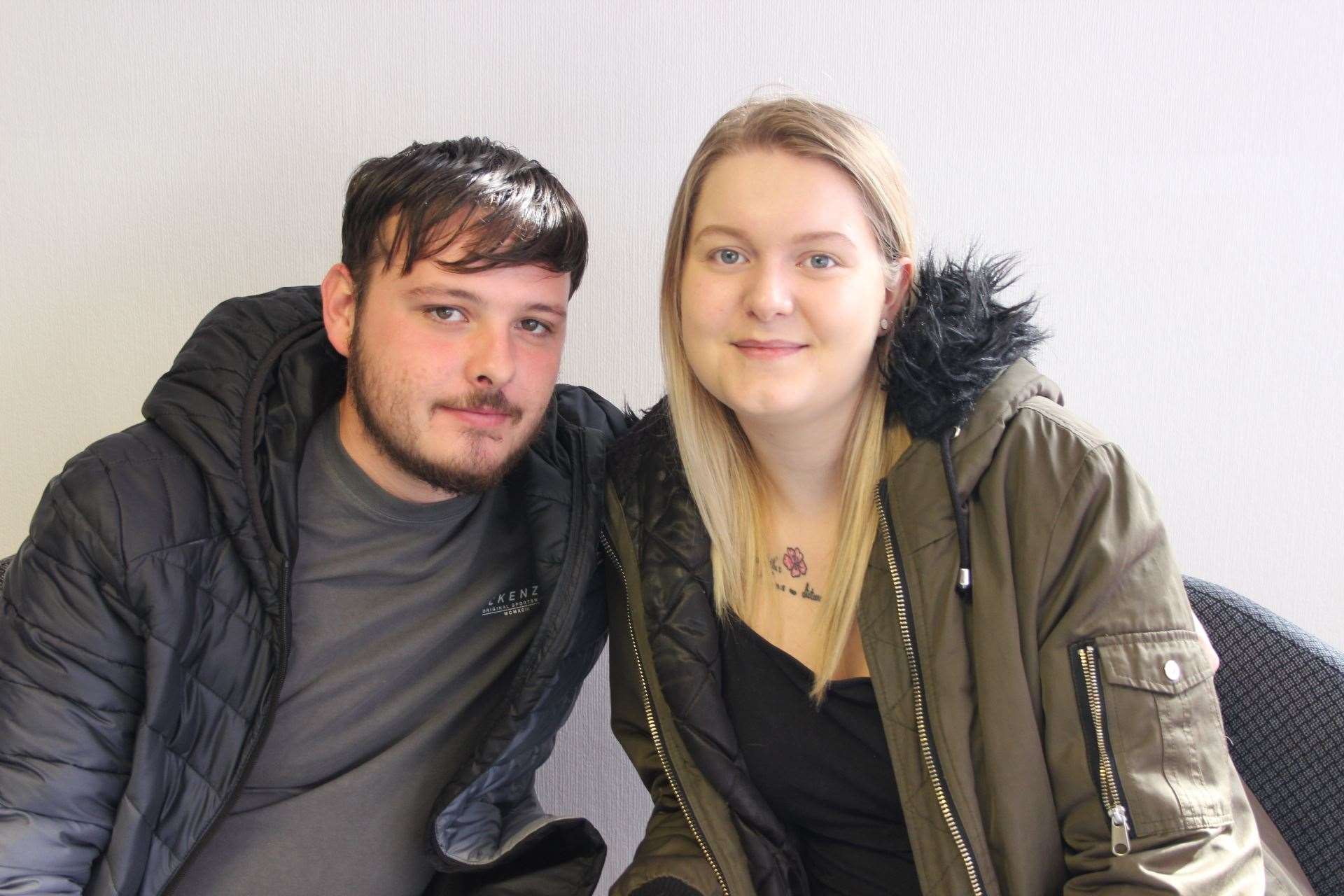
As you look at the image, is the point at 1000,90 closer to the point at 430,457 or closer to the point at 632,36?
the point at 632,36

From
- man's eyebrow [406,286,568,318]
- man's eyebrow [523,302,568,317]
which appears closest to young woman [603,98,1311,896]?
man's eyebrow [523,302,568,317]

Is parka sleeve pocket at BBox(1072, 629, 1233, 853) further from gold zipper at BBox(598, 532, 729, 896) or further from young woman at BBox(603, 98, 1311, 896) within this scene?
gold zipper at BBox(598, 532, 729, 896)

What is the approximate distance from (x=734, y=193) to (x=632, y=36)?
0.56 meters

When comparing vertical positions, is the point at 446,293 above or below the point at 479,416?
above

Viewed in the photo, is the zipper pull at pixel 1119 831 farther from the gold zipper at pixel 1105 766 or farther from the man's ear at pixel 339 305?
the man's ear at pixel 339 305

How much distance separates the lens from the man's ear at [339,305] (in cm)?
146

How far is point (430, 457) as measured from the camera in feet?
4.60

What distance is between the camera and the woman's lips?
1.26 meters

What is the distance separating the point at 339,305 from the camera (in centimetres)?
147

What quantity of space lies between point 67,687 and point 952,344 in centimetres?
115

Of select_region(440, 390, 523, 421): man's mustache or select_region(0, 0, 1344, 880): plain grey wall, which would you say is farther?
select_region(0, 0, 1344, 880): plain grey wall

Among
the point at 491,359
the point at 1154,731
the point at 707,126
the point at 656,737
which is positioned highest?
the point at 707,126

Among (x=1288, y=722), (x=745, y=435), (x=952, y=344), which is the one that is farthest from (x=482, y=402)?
(x=1288, y=722)

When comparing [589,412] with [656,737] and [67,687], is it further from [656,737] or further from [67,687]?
[67,687]
